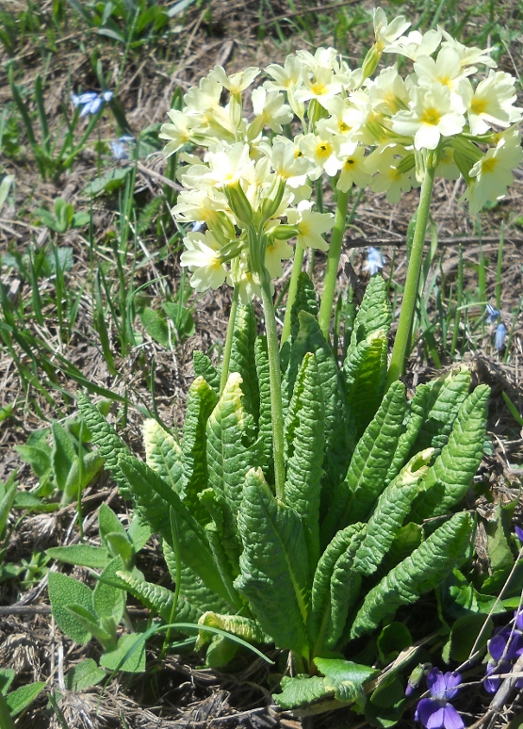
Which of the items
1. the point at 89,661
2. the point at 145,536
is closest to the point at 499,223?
the point at 145,536

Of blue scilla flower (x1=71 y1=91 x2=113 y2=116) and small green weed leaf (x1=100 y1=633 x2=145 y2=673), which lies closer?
small green weed leaf (x1=100 y1=633 x2=145 y2=673)

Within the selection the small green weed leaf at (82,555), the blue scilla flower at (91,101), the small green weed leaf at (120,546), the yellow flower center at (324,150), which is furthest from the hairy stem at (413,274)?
the blue scilla flower at (91,101)

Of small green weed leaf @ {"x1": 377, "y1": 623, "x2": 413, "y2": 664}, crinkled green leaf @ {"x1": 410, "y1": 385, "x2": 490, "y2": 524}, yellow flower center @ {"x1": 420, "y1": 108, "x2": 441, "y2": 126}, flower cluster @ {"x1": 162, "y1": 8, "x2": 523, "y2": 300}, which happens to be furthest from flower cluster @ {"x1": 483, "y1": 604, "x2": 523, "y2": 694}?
yellow flower center @ {"x1": 420, "y1": 108, "x2": 441, "y2": 126}

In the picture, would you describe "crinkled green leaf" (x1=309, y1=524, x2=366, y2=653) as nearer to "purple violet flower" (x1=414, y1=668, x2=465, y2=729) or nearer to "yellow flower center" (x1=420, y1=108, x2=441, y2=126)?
"purple violet flower" (x1=414, y1=668, x2=465, y2=729)

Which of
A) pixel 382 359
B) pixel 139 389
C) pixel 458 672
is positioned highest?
pixel 382 359

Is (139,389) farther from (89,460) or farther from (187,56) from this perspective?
(187,56)
